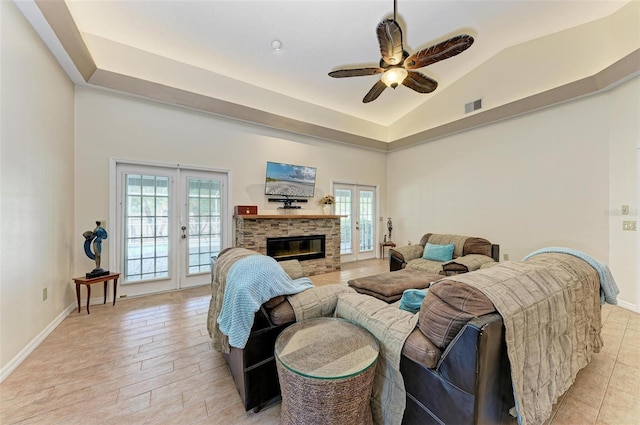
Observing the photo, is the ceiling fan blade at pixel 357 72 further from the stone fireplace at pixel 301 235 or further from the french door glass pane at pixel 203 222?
the french door glass pane at pixel 203 222

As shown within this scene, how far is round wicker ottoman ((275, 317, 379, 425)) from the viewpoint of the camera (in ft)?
3.91

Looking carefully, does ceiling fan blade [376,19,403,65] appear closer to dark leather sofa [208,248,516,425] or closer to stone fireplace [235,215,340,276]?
dark leather sofa [208,248,516,425]

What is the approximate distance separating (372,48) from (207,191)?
374 cm

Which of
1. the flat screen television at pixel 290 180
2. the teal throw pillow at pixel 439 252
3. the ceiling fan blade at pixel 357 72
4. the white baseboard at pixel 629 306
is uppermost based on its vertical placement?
the ceiling fan blade at pixel 357 72

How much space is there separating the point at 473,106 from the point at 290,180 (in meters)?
4.16

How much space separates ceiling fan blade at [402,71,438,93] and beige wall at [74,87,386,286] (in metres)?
2.99

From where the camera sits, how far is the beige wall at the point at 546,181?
Answer: 347 centimetres

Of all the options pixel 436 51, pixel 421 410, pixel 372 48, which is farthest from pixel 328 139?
pixel 421 410

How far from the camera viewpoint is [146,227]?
4.03m

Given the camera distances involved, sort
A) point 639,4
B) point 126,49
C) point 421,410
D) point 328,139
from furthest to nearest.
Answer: point 328,139, point 126,49, point 639,4, point 421,410

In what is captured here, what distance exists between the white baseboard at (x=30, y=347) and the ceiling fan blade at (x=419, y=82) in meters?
4.64

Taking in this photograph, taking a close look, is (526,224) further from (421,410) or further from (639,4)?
(421,410)

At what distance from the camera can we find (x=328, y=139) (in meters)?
6.05

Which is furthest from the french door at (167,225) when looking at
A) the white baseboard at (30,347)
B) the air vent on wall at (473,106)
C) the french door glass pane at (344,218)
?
the air vent on wall at (473,106)
